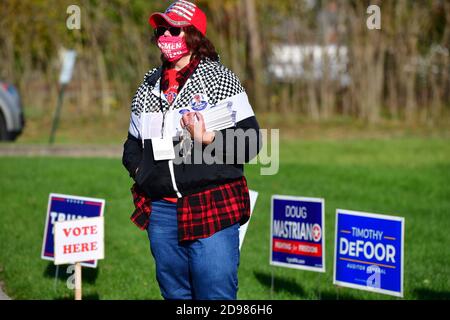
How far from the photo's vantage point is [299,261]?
6.74 m

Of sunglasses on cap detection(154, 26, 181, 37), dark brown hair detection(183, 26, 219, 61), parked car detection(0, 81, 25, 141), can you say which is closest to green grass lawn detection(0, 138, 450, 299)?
dark brown hair detection(183, 26, 219, 61)

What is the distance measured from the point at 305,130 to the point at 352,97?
85.5 inches

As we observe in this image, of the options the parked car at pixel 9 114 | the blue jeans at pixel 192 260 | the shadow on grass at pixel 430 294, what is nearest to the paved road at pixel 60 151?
the parked car at pixel 9 114

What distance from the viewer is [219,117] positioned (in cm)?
421

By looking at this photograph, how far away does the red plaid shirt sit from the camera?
4281 mm

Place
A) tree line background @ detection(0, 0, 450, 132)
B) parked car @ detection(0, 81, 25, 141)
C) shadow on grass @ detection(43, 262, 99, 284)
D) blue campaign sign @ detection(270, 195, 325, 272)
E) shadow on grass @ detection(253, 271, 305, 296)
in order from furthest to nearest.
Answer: tree line background @ detection(0, 0, 450, 132) < parked car @ detection(0, 81, 25, 141) < shadow on grass @ detection(43, 262, 99, 284) < shadow on grass @ detection(253, 271, 305, 296) < blue campaign sign @ detection(270, 195, 325, 272)

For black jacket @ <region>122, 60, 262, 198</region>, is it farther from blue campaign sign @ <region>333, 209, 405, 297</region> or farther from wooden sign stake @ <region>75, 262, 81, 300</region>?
blue campaign sign @ <region>333, 209, 405, 297</region>

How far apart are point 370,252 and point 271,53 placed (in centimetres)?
1714

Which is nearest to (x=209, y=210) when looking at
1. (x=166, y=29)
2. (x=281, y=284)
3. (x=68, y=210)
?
(x=166, y=29)

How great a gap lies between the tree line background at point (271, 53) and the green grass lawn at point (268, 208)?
3.73 meters

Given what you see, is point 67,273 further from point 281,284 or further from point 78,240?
point 281,284

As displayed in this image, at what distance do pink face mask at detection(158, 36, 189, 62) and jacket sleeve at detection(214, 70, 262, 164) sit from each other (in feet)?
0.82

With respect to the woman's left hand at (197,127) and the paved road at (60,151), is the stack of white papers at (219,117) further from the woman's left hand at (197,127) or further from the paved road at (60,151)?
the paved road at (60,151)
